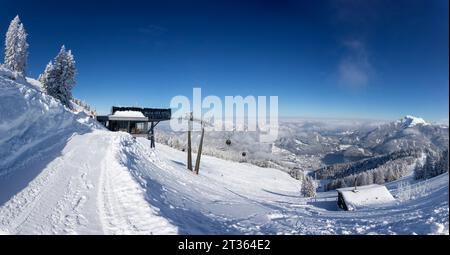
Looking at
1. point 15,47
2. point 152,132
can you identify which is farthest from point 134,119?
point 15,47

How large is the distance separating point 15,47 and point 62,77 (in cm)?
2338

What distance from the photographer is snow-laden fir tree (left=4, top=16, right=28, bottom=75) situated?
62125 millimetres

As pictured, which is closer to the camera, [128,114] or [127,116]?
[127,116]

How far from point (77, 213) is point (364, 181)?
129873 millimetres

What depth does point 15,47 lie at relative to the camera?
62531 mm

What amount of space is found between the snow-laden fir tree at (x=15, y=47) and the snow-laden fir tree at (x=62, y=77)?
58.0ft

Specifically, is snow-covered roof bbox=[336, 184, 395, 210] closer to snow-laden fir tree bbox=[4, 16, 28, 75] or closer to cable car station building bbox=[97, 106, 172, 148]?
cable car station building bbox=[97, 106, 172, 148]

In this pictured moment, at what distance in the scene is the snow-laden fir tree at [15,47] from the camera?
204 ft

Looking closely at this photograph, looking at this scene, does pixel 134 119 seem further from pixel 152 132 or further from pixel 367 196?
pixel 367 196

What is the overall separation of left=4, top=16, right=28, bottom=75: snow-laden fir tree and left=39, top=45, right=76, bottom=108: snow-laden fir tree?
17691 millimetres

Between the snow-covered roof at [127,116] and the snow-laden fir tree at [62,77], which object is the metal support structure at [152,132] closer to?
the snow-covered roof at [127,116]
